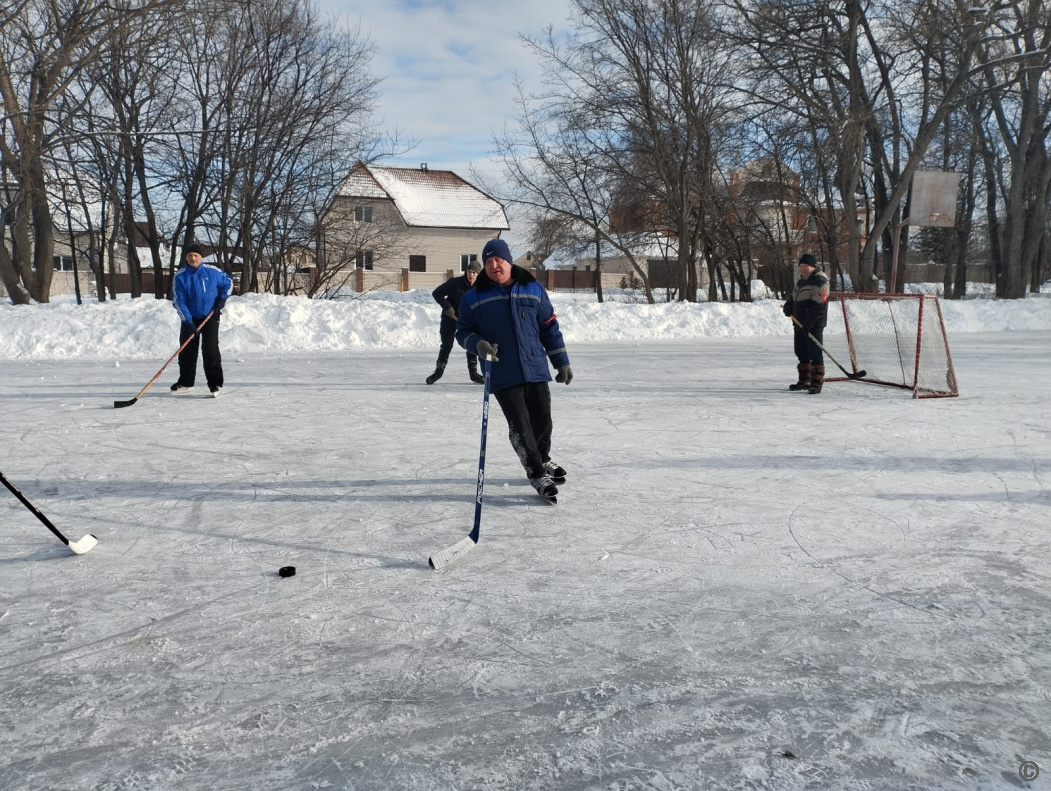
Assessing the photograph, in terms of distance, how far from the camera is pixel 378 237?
24.7 m

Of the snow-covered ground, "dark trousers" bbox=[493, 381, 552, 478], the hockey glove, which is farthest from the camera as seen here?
"dark trousers" bbox=[493, 381, 552, 478]

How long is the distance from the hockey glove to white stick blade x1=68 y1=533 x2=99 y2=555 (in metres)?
1.99

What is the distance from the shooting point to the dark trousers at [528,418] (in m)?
4.60

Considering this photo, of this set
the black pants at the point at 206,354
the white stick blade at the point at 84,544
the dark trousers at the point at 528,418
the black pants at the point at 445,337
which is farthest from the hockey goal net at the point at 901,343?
the white stick blade at the point at 84,544

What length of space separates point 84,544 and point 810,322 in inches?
286

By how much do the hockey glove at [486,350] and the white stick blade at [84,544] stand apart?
199 cm

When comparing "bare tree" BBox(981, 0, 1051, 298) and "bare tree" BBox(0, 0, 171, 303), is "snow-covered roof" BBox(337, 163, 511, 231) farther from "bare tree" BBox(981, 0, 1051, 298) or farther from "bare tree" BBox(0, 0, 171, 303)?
"bare tree" BBox(0, 0, 171, 303)

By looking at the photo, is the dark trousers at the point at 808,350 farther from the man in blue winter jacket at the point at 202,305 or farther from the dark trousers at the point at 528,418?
the man in blue winter jacket at the point at 202,305

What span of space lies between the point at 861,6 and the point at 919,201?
7.17 m

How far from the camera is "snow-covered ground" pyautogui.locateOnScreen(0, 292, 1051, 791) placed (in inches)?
83.1

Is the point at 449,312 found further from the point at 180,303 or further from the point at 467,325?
the point at 467,325

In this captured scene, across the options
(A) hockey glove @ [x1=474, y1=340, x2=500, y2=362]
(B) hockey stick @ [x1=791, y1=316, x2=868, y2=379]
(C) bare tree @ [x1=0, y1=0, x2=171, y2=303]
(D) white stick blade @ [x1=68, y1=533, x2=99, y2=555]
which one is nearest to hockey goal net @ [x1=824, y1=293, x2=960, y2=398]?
(B) hockey stick @ [x1=791, y1=316, x2=868, y2=379]

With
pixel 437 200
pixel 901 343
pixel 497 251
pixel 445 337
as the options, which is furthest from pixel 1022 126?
pixel 437 200

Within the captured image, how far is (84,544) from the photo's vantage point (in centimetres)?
367
